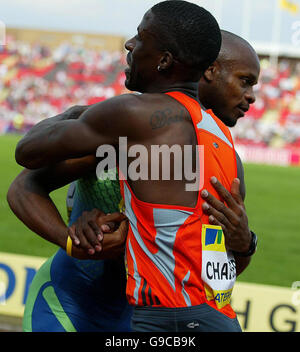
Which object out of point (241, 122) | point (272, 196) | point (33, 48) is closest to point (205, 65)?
point (272, 196)

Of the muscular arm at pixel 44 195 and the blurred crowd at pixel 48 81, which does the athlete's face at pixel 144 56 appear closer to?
the muscular arm at pixel 44 195

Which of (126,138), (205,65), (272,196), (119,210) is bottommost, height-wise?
(272,196)

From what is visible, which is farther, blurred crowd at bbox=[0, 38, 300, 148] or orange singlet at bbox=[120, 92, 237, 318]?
blurred crowd at bbox=[0, 38, 300, 148]

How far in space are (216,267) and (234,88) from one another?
3.69ft

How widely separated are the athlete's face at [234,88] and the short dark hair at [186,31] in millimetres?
738

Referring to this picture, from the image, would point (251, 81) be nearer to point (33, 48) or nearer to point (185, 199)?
point (185, 199)

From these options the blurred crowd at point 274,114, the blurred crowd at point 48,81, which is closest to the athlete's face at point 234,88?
the blurred crowd at point 274,114

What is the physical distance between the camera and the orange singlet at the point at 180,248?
199 cm

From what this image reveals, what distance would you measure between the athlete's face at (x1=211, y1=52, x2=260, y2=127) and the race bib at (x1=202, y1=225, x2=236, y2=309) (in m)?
0.93

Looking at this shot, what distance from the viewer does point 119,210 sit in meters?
2.39

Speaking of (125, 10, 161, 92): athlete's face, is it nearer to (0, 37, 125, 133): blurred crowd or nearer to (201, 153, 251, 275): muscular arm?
(201, 153, 251, 275): muscular arm

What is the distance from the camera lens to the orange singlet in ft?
6.52

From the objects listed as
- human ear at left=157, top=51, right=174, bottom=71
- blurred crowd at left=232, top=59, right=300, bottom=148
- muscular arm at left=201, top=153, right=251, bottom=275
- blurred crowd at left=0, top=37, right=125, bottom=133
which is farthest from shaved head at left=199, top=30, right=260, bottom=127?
blurred crowd at left=0, top=37, right=125, bottom=133
